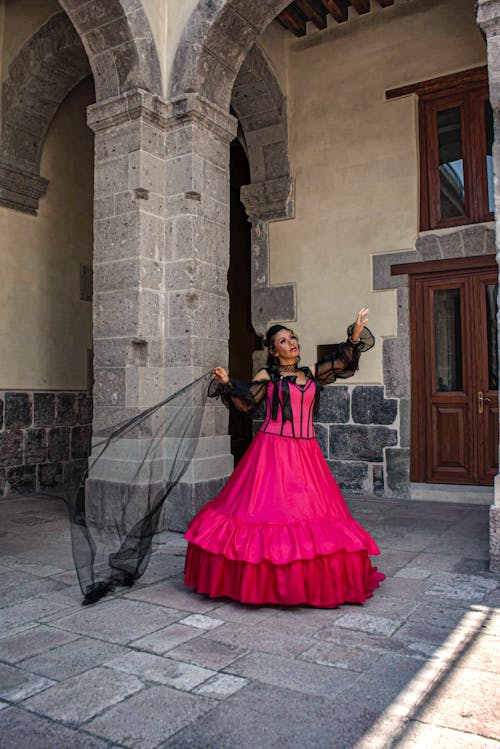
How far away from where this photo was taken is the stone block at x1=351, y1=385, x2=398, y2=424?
19.4 feet

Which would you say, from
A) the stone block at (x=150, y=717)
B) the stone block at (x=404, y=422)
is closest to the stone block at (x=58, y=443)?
the stone block at (x=404, y=422)

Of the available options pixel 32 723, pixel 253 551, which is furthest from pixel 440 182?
pixel 32 723

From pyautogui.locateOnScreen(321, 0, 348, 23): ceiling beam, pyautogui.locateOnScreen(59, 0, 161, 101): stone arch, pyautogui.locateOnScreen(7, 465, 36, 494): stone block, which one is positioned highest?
pyautogui.locateOnScreen(321, 0, 348, 23): ceiling beam

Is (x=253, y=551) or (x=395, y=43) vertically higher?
(x=395, y=43)

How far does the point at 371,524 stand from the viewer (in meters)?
4.73

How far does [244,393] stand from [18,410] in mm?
3720

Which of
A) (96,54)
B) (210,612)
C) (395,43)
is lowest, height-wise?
(210,612)

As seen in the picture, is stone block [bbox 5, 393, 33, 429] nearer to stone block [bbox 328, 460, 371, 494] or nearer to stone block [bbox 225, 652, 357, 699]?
stone block [bbox 328, 460, 371, 494]

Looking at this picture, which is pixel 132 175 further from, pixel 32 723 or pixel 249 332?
pixel 249 332

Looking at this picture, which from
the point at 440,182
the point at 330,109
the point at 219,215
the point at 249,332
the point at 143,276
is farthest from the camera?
the point at 249,332

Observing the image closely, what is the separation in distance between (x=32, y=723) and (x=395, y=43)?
6.30 metres

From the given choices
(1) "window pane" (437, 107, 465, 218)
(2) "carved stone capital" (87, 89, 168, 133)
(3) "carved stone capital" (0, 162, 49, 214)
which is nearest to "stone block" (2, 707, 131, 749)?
(2) "carved stone capital" (87, 89, 168, 133)

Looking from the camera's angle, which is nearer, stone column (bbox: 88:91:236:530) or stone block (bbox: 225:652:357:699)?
stone block (bbox: 225:652:357:699)

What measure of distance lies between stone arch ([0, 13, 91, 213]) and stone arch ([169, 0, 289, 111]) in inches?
70.5
